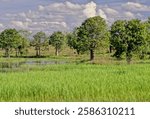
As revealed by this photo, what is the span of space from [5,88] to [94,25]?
75.6 metres

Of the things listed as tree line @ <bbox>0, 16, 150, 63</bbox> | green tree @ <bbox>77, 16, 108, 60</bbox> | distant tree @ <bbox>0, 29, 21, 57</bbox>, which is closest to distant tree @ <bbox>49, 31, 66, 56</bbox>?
tree line @ <bbox>0, 16, 150, 63</bbox>

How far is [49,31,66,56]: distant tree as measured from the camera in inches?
5684

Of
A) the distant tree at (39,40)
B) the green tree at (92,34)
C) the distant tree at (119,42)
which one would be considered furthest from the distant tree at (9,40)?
the distant tree at (119,42)

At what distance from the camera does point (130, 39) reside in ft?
224

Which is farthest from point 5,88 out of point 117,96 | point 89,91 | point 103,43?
point 103,43

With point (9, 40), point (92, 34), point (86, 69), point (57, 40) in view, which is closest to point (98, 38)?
point (92, 34)

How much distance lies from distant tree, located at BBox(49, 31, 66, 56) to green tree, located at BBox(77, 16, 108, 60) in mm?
43354

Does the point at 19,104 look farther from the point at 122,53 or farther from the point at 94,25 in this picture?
the point at 94,25

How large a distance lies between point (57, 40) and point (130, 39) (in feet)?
260

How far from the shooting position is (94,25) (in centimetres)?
9800

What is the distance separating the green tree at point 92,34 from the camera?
9556cm

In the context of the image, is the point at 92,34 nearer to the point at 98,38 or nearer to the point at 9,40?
the point at 98,38

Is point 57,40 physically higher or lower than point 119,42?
lower

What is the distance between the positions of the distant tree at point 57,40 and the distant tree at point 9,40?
16201 millimetres
